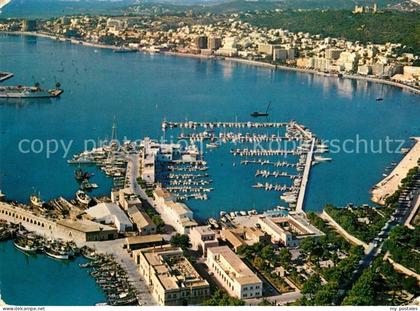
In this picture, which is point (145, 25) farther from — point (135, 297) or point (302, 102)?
point (135, 297)

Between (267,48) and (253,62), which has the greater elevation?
(267,48)

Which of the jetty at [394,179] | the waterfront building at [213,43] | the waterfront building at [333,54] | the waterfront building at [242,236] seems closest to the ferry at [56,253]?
the waterfront building at [242,236]

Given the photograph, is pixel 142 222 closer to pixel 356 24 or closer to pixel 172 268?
pixel 172 268

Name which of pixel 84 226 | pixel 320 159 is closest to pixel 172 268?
pixel 84 226

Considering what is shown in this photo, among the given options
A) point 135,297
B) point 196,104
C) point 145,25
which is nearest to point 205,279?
point 135,297

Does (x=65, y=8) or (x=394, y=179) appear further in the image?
(x=65, y=8)
